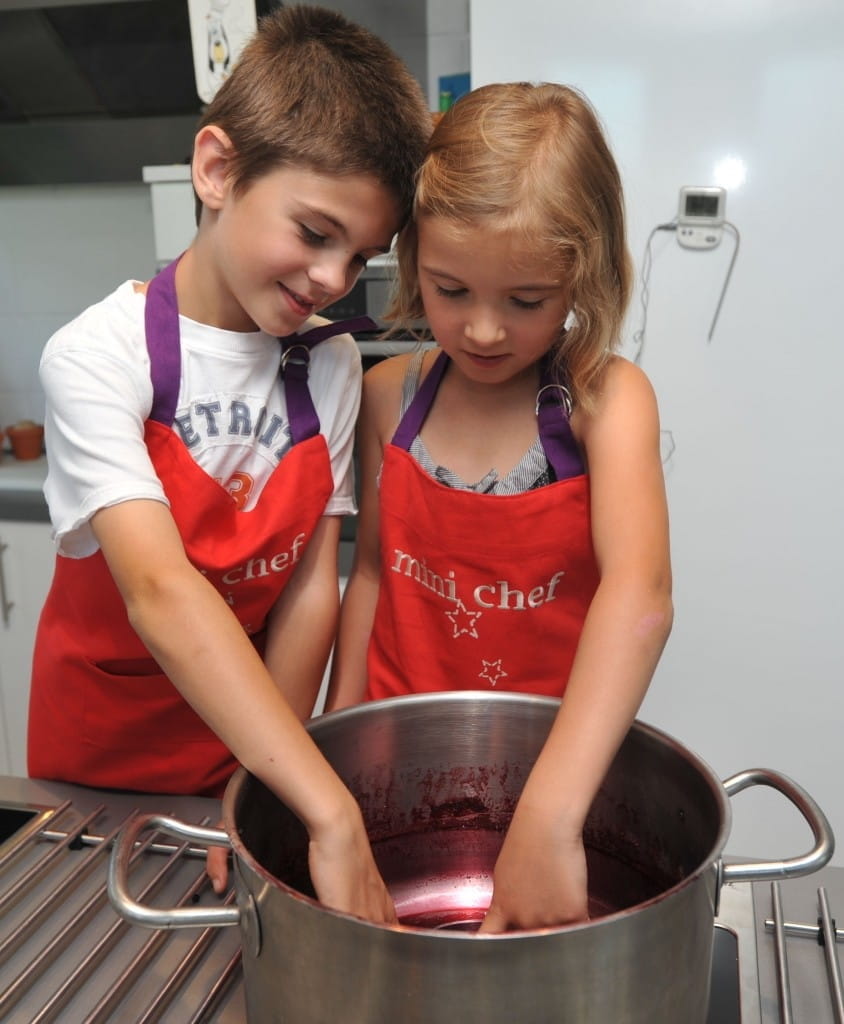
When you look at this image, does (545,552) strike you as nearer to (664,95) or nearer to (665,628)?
(665,628)

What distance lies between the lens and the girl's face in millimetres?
639

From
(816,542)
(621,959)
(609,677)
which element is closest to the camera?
(621,959)

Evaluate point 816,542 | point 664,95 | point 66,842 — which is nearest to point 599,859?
point 66,842

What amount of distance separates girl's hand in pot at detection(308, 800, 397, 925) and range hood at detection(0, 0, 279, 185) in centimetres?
155

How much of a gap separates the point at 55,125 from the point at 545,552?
158 centimetres

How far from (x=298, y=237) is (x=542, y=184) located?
179 millimetres

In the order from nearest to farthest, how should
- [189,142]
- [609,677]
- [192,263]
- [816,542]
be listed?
[609,677], [192,263], [816,542], [189,142]

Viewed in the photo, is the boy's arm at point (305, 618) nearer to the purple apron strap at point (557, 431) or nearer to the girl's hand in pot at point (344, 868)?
the purple apron strap at point (557, 431)

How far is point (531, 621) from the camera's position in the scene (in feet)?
2.61

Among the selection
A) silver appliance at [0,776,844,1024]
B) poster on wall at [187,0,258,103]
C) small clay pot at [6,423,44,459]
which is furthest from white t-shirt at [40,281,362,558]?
small clay pot at [6,423,44,459]

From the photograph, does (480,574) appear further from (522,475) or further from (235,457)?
(235,457)

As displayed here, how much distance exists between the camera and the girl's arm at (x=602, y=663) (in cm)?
49

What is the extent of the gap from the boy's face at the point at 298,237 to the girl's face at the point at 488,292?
0.16 feet

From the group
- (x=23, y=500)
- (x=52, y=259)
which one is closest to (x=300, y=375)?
(x=23, y=500)
